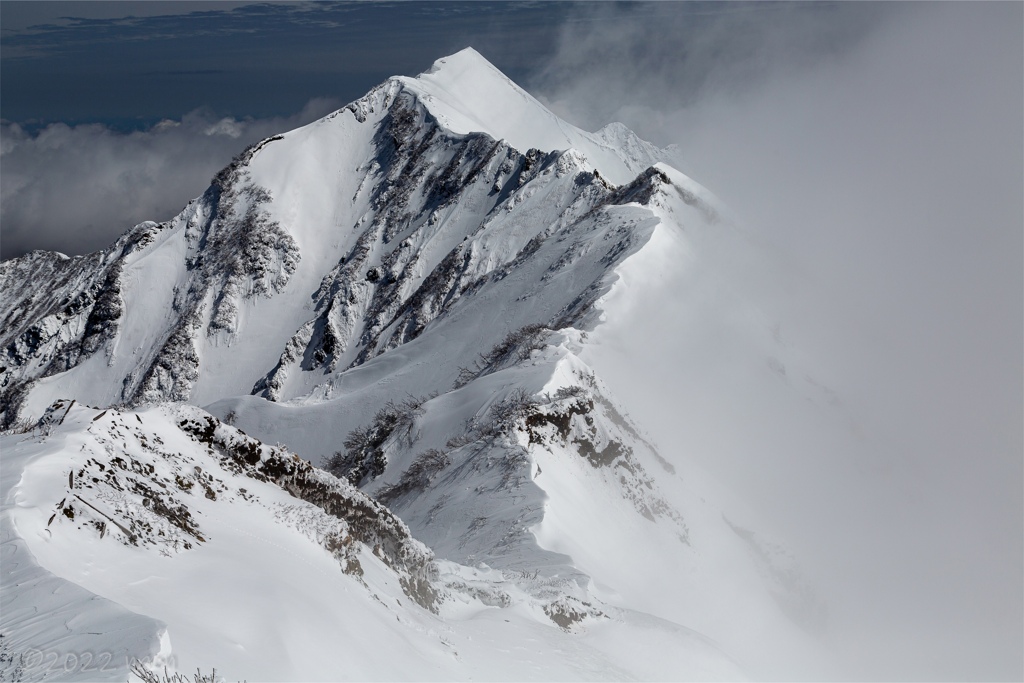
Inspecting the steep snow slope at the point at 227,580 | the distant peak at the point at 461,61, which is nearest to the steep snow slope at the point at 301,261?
the distant peak at the point at 461,61

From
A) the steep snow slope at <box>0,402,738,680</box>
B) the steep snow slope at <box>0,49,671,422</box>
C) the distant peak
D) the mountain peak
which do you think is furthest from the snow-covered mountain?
the distant peak

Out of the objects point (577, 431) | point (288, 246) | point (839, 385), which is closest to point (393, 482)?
point (577, 431)

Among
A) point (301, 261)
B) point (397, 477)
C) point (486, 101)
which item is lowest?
point (397, 477)

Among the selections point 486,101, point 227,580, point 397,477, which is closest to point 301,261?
point 486,101

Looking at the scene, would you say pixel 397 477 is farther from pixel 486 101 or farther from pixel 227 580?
pixel 486 101

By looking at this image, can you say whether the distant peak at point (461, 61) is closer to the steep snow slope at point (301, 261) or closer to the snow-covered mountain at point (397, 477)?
the steep snow slope at point (301, 261)

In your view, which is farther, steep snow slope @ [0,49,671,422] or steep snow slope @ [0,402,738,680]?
steep snow slope @ [0,49,671,422]

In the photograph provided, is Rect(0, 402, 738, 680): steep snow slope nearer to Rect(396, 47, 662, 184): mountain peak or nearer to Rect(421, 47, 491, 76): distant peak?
Rect(396, 47, 662, 184): mountain peak

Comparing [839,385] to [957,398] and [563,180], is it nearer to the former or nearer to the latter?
[957,398]
